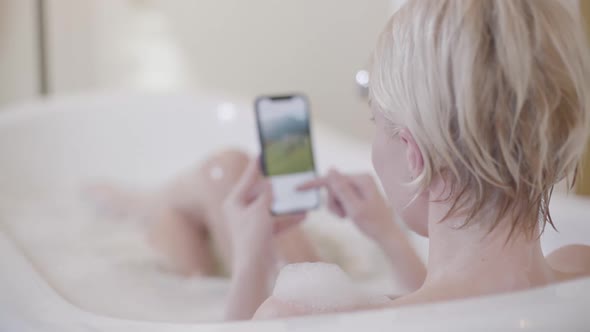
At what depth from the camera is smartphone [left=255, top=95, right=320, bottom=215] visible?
1032 millimetres

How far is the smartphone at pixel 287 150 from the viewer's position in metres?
1.03

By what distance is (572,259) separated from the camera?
680 mm

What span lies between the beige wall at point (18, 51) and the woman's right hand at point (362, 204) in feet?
5.14

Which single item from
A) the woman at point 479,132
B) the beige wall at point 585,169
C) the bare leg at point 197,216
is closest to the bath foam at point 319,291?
the woman at point 479,132

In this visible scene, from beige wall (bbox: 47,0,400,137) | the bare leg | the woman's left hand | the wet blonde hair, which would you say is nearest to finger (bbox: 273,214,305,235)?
the woman's left hand

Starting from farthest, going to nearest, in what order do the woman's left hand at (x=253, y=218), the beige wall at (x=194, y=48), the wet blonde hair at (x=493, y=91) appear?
the beige wall at (x=194, y=48), the woman's left hand at (x=253, y=218), the wet blonde hair at (x=493, y=91)

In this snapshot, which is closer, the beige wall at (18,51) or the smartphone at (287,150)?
the smartphone at (287,150)

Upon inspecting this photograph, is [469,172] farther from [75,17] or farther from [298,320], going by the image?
[75,17]

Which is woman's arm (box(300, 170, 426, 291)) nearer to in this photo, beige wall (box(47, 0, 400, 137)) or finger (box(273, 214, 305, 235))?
finger (box(273, 214, 305, 235))

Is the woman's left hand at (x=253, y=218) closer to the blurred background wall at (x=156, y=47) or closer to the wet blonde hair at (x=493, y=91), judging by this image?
the wet blonde hair at (x=493, y=91)

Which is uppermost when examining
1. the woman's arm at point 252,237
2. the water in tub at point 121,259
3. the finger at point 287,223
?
the woman's arm at point 252,237

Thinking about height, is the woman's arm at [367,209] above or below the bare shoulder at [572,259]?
below

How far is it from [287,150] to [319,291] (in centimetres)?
44

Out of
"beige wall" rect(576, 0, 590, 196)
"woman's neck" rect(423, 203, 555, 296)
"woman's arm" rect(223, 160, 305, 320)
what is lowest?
"woman's arm" rect(223, 160, 305, 320)
